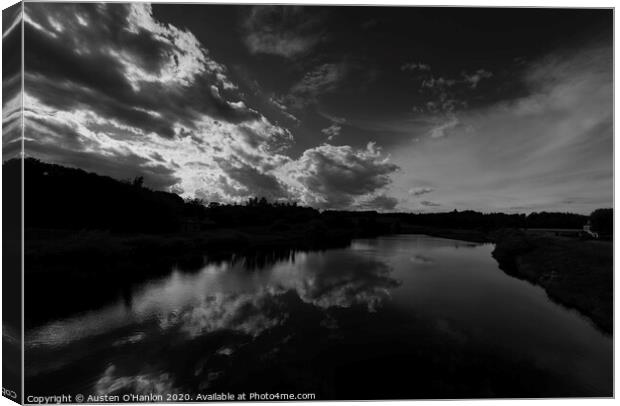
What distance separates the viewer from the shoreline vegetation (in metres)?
12.1

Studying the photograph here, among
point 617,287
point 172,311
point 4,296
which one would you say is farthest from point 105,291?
point 617,287

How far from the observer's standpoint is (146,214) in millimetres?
26406

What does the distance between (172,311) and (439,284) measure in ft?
42.8

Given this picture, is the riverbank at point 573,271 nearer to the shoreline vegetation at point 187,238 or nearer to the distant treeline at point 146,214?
the shoreline vegetation at point 187,238

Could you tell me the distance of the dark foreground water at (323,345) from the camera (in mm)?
6520

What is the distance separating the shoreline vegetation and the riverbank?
2.2 inches

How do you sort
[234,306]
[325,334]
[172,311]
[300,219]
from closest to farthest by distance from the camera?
1. [325,334]
2. [172,311]
3. [234,306]
4. [300,219]

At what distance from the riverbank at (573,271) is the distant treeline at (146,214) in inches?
65.7

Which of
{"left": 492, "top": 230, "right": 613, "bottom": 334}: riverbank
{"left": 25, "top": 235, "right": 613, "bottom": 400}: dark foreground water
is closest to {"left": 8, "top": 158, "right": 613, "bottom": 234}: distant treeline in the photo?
{"left": 492, "top": 230, "right": 613, "bottom": 334}: riverbank

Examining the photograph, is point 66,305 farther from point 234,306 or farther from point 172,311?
point 234,306

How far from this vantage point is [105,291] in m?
13.2

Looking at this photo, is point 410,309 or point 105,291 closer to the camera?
point 410,309

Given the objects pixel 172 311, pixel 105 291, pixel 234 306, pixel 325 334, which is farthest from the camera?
pixel 105 291

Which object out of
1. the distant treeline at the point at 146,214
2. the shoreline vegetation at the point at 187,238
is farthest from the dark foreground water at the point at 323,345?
the distant treeline at the point at 146,214
